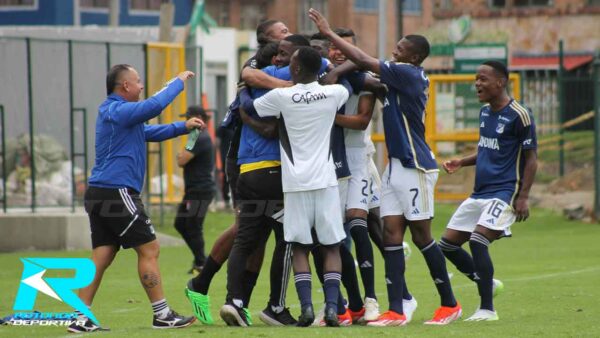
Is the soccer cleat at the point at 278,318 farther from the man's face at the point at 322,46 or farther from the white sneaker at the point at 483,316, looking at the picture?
the man's face at the point at 322,46

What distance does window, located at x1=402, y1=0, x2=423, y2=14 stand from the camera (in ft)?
261

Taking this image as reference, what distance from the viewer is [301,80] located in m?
10.1

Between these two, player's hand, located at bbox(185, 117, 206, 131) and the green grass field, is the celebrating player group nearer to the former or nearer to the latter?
player's hand, located at bbox(185, 117, 206, 131)

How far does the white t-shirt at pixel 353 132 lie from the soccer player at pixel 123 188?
142 cm

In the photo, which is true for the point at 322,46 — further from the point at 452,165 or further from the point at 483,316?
the point at 483,316

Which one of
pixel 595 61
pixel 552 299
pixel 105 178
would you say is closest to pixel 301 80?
pixel 105 178

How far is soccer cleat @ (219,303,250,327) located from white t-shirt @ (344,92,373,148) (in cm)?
168

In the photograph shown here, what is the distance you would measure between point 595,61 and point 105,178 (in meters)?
15.0

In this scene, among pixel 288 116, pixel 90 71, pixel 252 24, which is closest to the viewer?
pixel 288 116

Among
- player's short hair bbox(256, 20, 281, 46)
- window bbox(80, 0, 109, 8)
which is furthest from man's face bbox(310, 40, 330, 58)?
window bbox(80, 0, 109, 8)

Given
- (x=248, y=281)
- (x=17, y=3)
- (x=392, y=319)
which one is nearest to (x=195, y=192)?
(x=248, y=281)

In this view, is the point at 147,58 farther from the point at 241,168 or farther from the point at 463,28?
the point at 463,28

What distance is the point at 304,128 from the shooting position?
32.9ft

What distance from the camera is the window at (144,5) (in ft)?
197
